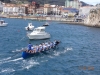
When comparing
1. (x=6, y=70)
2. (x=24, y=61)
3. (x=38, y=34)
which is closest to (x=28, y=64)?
(x=24, y=61)

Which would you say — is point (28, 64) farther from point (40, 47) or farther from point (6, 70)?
point (40, 47)

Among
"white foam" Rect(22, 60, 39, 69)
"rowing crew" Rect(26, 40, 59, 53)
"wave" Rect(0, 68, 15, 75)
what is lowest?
"wave" Rect(0, 68, 15, 75)

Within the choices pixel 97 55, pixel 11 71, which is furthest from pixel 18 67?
pixel 97 55

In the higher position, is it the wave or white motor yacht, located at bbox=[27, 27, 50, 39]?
white motor yacht, located at bbox=[27, 27, 50, 39]

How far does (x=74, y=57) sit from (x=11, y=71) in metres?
15.3

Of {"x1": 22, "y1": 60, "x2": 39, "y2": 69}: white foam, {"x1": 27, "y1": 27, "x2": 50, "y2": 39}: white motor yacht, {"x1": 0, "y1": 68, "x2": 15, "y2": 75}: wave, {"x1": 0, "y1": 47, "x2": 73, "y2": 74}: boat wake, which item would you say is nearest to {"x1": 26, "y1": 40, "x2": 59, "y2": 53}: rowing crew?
{"x1": 0, "y1": 47, "x2": 73, "y2": 74}: boat wake

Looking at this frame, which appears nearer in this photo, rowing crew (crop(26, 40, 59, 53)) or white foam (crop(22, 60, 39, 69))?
white foam (crop(22, 60, 39, 69))

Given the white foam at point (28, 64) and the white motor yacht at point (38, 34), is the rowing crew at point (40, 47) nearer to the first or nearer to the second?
the white foam at point (28, 64)

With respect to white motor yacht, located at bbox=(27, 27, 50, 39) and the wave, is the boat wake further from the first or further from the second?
white motor yacht, located at bbox=(27, 27, 50, 39)

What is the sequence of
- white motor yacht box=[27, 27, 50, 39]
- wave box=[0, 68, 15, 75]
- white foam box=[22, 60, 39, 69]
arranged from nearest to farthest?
wave box=[0, 68, 15, 75] < white foam box=[22, 60, 39, 69] < white motor yacht box=[27, 27, 50, 39]

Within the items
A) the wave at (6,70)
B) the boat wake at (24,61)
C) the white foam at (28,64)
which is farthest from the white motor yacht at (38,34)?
the wave at (6,70)

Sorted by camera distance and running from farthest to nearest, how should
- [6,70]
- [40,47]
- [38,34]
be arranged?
1. [38,34]
2. [40,47]
3. [6,70]

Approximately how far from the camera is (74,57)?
47.7 m

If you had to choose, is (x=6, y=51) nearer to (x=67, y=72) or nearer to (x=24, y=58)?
(x=24, y=58)
